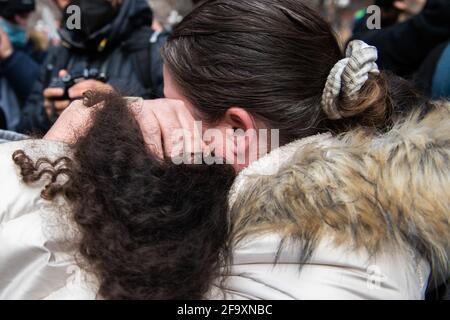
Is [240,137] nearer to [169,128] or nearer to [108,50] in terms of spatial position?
[169,128]

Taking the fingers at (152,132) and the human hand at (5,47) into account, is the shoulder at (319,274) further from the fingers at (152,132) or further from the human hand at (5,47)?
the human hand at (5,47)

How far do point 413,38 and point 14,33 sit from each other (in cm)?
241

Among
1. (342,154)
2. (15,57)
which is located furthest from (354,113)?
(15,57)

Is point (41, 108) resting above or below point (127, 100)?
below

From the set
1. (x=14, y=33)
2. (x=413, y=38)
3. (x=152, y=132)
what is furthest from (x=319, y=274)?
(x=14, y=33)

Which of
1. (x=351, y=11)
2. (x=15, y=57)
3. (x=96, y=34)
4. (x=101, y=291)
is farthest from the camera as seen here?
(x=351, y=11)

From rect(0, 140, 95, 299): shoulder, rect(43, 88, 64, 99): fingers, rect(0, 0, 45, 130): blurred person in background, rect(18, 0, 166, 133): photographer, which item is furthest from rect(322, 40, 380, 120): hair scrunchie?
rect(0, 0, 45, 130): blurred person in background

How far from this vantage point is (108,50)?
2.30m

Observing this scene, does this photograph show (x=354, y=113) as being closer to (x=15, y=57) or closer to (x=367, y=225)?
(x=367, y=225)

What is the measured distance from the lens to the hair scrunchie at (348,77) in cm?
113

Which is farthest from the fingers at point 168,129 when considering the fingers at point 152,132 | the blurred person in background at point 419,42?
the blurred person in background at point 419,42
